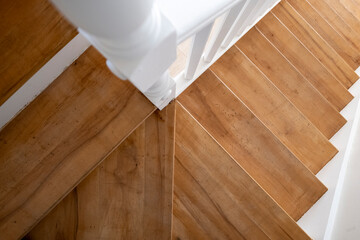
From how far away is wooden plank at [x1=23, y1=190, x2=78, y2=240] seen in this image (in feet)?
2.74

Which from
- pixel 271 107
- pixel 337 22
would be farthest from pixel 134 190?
pixel 337 22

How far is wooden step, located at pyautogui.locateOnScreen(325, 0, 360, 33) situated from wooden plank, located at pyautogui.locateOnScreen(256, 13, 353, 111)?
0.74 meters

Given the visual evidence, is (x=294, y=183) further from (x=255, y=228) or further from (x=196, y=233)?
(x=196, y=233)

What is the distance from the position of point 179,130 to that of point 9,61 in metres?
0.59

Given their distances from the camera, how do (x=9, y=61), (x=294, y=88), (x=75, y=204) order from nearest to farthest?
(x=9, y=61) → (x=75, y=204) → (x=294, y=88)

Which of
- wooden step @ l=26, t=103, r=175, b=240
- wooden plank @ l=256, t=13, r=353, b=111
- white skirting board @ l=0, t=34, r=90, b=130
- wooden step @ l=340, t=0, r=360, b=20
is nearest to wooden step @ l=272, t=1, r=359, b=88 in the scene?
wooden plank @ l=256, t=13, r=353, b=111

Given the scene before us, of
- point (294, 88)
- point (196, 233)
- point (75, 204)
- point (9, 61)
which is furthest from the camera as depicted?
point (294, 88)

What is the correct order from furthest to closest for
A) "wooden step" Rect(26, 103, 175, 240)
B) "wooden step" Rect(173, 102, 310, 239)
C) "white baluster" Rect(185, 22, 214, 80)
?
"wooden step" Rect(173, 102, 310, 239), "wooden step" Rect(26, 103, 175, 240), "white baluster" Rect(185, 22, 214, 80)

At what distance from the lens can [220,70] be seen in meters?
1.53

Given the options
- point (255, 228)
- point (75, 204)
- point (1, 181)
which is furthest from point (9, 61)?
point (255, 228)

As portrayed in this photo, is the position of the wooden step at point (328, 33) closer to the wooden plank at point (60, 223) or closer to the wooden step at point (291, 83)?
the wooden step at point (291, 83)

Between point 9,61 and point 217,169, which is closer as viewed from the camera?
point 9,61

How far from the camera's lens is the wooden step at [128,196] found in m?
0.85

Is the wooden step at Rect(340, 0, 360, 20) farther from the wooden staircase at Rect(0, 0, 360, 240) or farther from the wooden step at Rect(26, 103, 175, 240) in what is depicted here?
the wooden step at Rect(26, 103, 175, 240)
